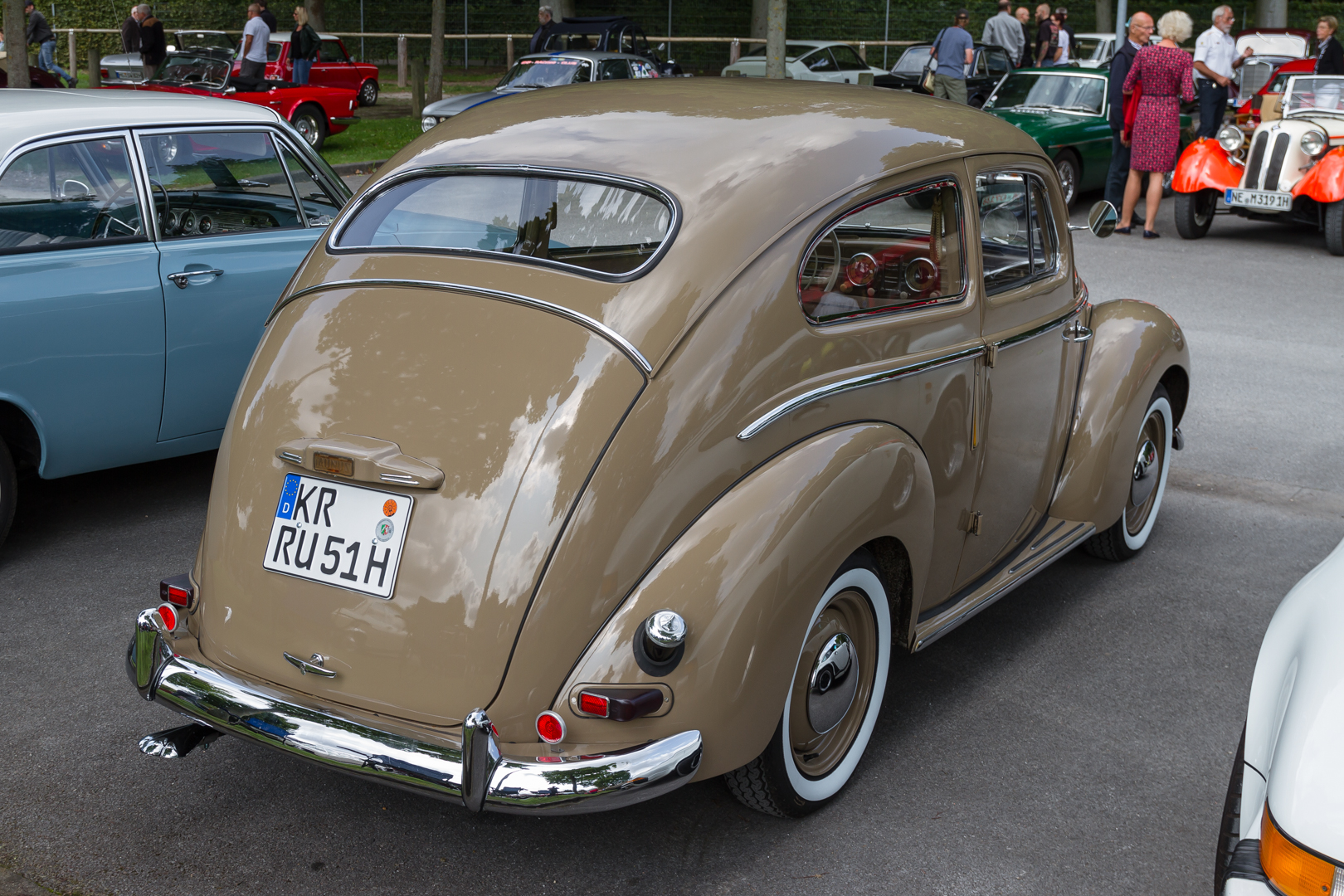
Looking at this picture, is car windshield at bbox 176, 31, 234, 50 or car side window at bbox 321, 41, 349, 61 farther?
car side window at bbox 321, 41, 349, 61

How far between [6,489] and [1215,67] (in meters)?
13.5

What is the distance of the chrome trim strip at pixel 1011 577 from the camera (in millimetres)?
3520

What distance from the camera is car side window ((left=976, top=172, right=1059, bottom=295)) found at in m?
3.81

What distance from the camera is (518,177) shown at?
11.0 feet

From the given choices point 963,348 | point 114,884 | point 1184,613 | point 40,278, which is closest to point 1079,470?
point 1184,613

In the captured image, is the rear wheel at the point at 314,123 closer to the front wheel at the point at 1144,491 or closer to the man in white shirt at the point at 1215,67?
the man in white shirt at the point at 1215,67

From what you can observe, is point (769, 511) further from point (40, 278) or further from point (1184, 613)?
point (40, 278)

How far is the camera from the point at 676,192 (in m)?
3.11

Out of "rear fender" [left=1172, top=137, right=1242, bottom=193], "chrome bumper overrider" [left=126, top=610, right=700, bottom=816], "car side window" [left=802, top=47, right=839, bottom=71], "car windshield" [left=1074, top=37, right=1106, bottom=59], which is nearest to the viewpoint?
"chrome bumper overrider" [left=126, top=610, right=700, bottom=816]

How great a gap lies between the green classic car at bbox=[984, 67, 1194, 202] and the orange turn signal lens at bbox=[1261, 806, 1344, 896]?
11714 millimetres

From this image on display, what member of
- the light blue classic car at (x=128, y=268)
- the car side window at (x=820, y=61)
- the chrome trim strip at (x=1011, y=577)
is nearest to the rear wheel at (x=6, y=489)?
the light blue classic car at (x=128, y=268)

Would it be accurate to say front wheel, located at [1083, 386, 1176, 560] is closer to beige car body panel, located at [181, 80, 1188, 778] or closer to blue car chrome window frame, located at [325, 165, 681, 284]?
beige car body panel, located at [181, 80, 1188, 778]

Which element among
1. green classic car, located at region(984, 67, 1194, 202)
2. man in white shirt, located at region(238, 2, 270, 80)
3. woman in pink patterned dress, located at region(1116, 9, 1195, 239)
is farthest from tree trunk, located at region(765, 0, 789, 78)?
man in white shirt, located at region(238, 2, 270, 80)

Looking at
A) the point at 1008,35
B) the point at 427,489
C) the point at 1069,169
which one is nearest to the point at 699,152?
the point at 427,489
